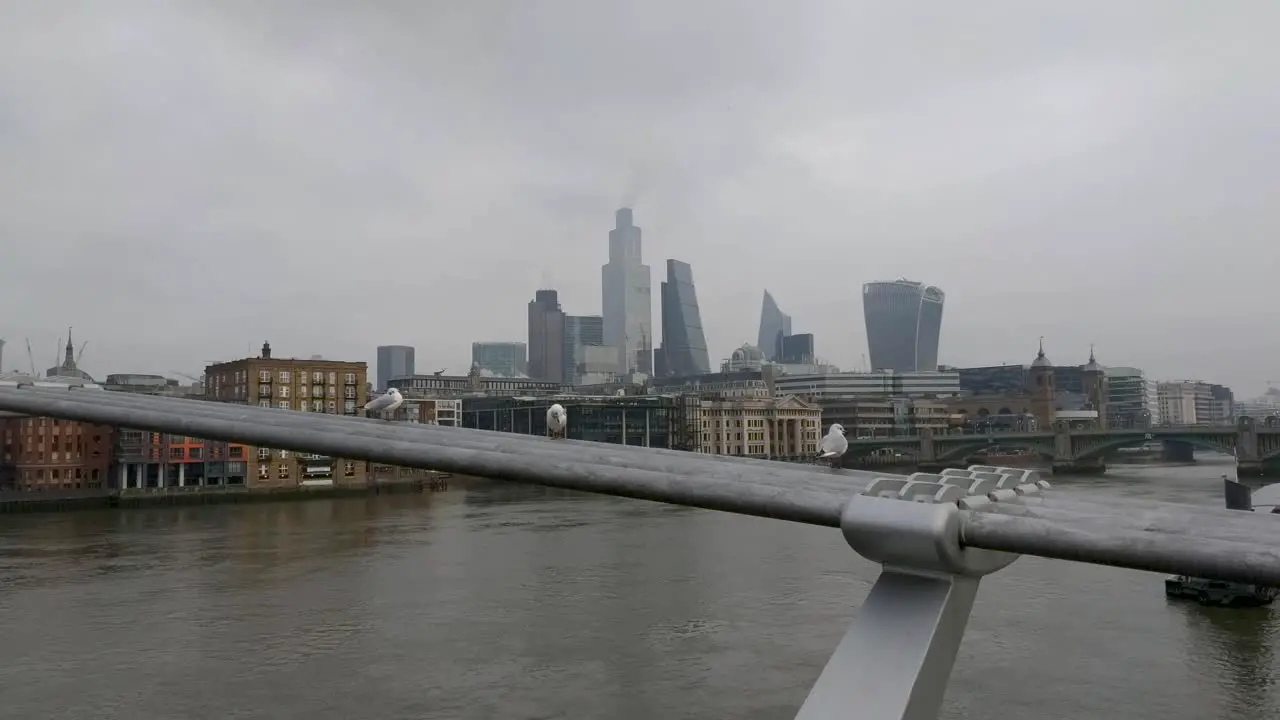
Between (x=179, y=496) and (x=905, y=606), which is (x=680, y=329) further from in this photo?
(x=905, y=606)

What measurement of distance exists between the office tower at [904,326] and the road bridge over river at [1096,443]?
2883 inches

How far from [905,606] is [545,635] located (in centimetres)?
884

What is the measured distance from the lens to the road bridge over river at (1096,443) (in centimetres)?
4012

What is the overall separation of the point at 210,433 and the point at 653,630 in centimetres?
691

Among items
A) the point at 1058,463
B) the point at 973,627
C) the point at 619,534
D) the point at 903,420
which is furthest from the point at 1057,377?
the point at 973,627

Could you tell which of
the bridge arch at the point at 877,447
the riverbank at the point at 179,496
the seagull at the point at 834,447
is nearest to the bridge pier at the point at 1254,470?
the bridge arch at the point at 877,447

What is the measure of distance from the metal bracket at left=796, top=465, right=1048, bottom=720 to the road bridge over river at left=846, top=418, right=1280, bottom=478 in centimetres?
4202

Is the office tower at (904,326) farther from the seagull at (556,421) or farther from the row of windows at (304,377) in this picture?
the seagull at (556,421)

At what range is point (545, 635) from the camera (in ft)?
36.1

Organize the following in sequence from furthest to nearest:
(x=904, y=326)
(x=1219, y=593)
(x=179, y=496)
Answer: (x=904, y=326), (x=179, y=496), (x=1219, y=593)

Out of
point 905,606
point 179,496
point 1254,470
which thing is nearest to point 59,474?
point 179,496

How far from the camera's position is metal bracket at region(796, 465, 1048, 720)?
2.63 metres

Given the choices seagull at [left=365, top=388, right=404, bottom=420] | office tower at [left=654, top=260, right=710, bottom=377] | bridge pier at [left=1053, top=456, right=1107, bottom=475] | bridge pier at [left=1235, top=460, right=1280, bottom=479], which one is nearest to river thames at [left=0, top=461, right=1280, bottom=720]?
seagull at [left=365, top=388, right=404, bottom=420]

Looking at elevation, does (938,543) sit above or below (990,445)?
above
